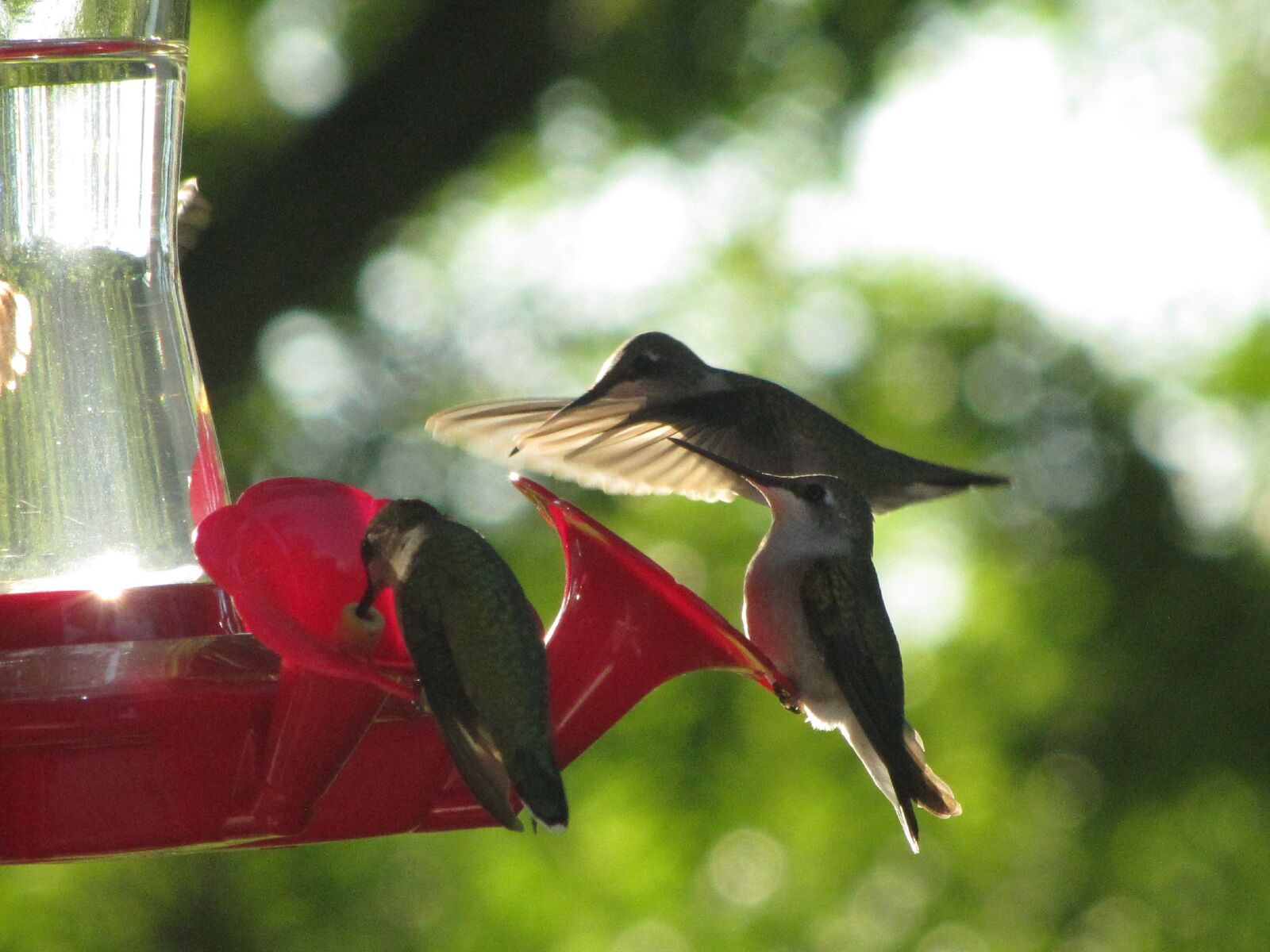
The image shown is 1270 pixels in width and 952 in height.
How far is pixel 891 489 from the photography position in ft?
17.4

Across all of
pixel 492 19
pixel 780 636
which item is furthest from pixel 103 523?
pixel 492 19

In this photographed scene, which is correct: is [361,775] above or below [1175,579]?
above

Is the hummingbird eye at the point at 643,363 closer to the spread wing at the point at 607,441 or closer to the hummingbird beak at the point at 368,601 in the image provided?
the spread wing at the point at 607,441

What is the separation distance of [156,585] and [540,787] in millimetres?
820

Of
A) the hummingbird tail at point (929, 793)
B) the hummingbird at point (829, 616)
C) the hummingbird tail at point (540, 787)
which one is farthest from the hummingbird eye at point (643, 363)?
the hummingbird tail at point (540, 787)

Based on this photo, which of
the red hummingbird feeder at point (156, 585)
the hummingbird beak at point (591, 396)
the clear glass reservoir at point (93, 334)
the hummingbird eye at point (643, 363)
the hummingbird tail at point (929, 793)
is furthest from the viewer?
the hummingbird eye at point (643, 363)

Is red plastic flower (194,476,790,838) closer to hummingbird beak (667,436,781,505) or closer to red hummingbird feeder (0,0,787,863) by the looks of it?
red hummingbird feeder (0,0,787,863)

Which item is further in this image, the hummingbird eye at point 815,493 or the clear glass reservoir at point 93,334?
the hummingbird eye at point 815,493

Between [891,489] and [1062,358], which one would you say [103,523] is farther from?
[1062,358]

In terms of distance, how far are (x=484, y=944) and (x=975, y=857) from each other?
4.00m

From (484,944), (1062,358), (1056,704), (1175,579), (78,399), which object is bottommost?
(484,944)

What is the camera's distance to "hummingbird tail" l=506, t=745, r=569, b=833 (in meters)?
2.99

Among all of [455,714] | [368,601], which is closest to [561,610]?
[368,601]

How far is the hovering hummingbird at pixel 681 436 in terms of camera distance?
4.89 meters
